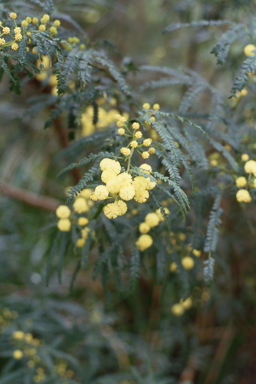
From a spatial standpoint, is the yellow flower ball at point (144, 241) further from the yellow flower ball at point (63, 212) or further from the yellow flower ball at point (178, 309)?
the yellow flower ball at point (178, 309)

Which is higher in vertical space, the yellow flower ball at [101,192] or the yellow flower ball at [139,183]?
the yellow flower ball at [139,183]

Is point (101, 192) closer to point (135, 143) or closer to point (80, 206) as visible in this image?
point (135, 143)

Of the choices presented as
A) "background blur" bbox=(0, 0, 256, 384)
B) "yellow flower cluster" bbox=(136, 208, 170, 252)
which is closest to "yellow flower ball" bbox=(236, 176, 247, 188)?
"yellow flower cluster" bbox=(136, 208, 170, 252)

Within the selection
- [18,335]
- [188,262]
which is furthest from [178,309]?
[18,335]

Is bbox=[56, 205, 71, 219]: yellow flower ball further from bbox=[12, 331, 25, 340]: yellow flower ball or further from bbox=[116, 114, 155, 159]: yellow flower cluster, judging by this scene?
bbox=[12, 331, 25, 340]: yellow flower ball

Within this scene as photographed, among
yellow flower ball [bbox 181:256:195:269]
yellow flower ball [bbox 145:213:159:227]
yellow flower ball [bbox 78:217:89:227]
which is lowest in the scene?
yellow flower ball [bbox 181:256:195:269]

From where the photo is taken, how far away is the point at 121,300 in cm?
167

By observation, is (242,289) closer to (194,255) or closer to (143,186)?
(194,255)

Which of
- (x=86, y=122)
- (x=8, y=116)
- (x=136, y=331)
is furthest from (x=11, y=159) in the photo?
(x=136, y=331)

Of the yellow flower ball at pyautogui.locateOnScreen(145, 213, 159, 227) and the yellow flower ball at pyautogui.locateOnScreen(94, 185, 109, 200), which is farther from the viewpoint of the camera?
the yellow flower ball at pyautogui.locateOnScreen(145, 213, 159, 227)

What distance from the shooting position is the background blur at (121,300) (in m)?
1.46

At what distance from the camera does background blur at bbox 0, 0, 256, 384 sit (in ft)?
4.80

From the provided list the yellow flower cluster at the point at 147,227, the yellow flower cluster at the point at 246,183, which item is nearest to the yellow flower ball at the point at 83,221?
the yellow flower cluster at the point at 147,227

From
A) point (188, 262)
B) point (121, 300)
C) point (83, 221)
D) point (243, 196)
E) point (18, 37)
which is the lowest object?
point (121, 300)
